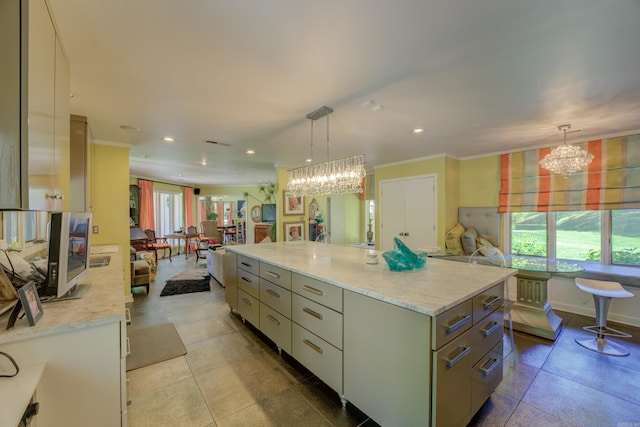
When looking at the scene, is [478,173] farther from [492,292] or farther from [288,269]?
[288,269]

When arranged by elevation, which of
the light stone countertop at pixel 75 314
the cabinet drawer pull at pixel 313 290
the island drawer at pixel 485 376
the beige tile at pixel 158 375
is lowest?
the beige tile at pixel 158 375

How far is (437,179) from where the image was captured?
455 centimetres

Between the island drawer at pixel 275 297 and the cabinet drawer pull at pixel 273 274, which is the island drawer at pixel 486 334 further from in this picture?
the cabinet drawer pull at pixel 273 274

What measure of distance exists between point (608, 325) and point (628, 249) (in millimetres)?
1054

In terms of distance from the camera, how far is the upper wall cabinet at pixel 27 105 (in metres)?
0.88

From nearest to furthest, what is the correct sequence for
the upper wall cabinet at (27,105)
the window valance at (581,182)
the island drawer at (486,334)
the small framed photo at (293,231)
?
the upper wall cabinet at (27,105) → the island drawer at (486,334) → the window valance at (581,182) → the small framed photo at (293,231)

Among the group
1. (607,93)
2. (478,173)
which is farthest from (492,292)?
(478,173)

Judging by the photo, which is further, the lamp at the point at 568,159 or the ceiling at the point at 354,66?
the lamp at the point at 568,159

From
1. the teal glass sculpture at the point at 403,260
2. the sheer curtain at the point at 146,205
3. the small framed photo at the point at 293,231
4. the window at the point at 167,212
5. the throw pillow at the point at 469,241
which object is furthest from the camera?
the window at the point at 167,212

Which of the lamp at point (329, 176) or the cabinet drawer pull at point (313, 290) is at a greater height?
the lamp at point (329, 176)

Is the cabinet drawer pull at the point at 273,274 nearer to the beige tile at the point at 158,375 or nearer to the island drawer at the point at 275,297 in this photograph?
the island drawer at the point at 275,297

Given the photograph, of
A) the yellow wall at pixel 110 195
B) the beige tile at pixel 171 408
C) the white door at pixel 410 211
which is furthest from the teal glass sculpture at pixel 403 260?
the yellow wall at pixel 110 195

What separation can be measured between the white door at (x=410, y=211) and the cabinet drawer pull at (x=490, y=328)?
2607mm

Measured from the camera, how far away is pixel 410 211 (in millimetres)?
5004
